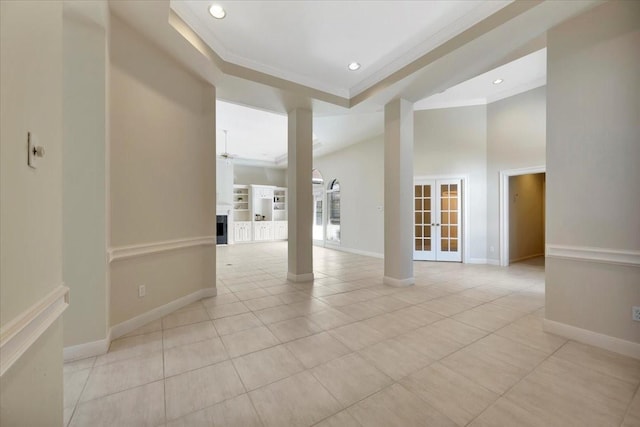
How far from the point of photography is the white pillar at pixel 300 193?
14.4 feet

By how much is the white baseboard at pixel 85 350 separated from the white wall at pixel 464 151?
6.49 metres

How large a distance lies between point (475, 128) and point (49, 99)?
6819 mm

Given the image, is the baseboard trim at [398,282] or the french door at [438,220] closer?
the baseboard trim at [398,282]

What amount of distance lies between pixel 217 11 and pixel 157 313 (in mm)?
3271

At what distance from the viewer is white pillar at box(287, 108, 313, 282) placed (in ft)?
14.4

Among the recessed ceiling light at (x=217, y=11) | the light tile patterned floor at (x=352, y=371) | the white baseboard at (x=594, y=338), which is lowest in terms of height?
the light tile patterned floor at (x=352, y=371)

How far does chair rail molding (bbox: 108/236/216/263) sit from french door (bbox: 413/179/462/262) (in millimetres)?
5038

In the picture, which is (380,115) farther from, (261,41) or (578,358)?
(578,358)

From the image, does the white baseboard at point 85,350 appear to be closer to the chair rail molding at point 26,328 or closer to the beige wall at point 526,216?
the chair rail molding at point 26,328

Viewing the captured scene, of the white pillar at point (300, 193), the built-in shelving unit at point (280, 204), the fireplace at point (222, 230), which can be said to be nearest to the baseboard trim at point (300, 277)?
the white pillar at point (300, 193)

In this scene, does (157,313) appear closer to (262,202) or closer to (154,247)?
(154,247)

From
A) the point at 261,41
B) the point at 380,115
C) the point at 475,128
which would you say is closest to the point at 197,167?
the point at 261,41

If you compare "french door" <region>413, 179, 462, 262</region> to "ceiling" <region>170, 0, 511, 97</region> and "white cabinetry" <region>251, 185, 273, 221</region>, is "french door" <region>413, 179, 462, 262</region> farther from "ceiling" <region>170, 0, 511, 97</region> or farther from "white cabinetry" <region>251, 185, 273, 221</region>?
"white cabinetry" <region>251, 185, 273, 221</region>

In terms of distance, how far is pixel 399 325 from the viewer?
2.74 m
